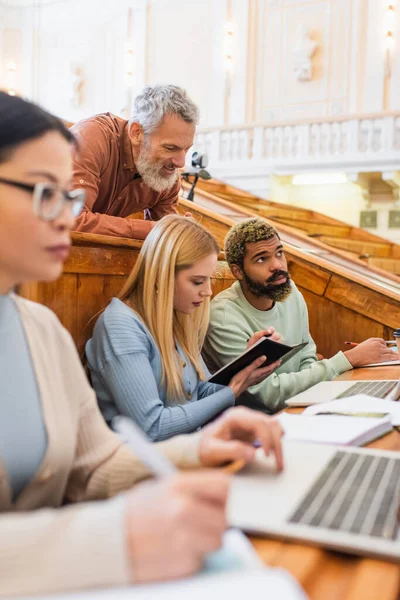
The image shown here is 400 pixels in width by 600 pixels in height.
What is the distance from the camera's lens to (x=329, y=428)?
1.12m

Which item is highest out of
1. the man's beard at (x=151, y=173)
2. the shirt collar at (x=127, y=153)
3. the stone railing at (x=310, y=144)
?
the stone railing at (x=310, y=144)

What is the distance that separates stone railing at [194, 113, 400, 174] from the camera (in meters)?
6.73

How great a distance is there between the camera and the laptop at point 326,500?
637 millimetres

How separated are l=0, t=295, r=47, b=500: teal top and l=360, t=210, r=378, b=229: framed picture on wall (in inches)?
280

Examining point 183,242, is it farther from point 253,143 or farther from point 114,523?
point 253,143

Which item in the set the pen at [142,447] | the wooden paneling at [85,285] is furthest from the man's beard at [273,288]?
the pen at [142,447]

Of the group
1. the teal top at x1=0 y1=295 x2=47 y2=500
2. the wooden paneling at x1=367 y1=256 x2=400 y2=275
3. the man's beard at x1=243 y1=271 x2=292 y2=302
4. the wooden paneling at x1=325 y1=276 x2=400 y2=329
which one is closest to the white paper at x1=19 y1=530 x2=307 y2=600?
the teal top at x1=0 y1=295 x2=47 y2=500

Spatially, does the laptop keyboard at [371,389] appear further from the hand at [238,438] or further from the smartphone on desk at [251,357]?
the hand at [238,438]

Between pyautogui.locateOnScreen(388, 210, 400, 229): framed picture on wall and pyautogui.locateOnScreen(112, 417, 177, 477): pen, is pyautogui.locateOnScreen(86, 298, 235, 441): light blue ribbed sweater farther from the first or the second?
pyautogui.locateOnScreen(388, 210, 400, 229): framed picture on wall

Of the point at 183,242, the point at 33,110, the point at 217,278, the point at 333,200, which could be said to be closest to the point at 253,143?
Answer: the point at 333,200

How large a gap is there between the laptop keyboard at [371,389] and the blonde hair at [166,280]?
17.5 inches

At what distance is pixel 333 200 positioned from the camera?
759 centimetres

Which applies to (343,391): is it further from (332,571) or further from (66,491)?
(332,571)

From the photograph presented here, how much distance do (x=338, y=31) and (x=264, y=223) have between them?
596 centimetres
